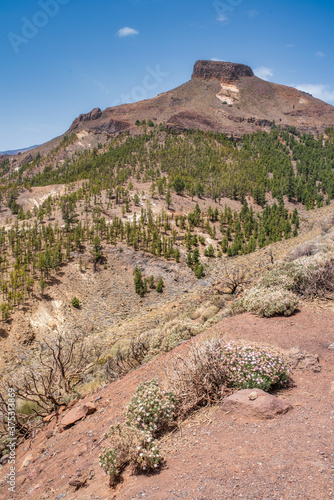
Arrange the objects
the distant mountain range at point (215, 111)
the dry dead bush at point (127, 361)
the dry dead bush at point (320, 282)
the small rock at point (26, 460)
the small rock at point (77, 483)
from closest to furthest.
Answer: the small rock at point (77, 483) < the small rock at point (26, 460) < the dry dead bush at point (127, 361) < the dry dead bush at point (320, 282) < the distant mountain range at point (215, 111)

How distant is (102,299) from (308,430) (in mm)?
22287

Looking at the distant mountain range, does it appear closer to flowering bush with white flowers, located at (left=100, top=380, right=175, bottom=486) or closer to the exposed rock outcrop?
the exposed rock outcrop

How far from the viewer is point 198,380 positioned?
14.9 feet

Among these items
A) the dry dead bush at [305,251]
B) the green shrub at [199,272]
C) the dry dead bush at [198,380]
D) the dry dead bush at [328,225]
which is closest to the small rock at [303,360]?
the dry dead bush at [198,380]

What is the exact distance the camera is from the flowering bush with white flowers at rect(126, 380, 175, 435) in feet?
12.7

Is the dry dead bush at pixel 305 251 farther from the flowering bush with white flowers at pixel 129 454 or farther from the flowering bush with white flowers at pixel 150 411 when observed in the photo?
the flowering bush with white flowers at pixel 129 454

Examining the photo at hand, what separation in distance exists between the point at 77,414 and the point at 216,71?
149018mm

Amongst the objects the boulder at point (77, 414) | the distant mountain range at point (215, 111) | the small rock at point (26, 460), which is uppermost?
the distant mountain range at point (215, 111)

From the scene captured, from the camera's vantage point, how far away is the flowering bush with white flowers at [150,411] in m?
3.86

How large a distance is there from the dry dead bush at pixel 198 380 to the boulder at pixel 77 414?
2.61 metres

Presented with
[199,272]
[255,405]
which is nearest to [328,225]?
[199,272]

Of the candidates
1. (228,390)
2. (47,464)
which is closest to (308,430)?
(228,390)

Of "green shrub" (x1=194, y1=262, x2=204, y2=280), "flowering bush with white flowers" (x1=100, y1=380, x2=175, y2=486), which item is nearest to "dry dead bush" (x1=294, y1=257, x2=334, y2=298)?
"flowering bush with white flowers" (x1=100, y1=380, x2=175, y2=486)

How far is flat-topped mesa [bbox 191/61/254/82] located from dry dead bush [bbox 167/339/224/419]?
5640 inches
